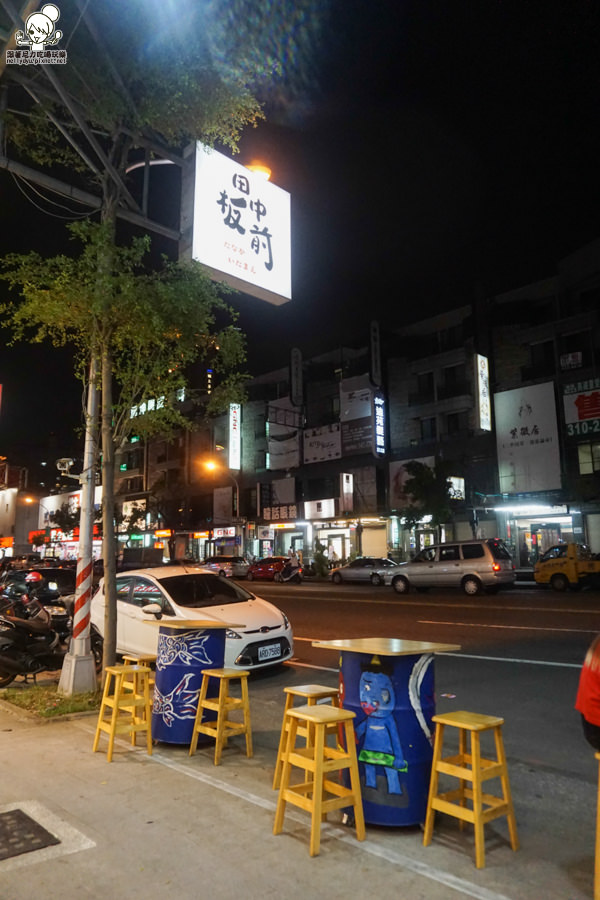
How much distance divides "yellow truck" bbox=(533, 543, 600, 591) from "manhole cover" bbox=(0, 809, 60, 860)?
2281 cm

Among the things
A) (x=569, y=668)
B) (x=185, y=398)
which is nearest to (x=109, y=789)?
(x=185, y=398)

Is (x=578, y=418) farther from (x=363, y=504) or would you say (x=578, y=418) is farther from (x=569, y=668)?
(x=569, y=668)

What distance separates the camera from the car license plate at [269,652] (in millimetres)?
9288

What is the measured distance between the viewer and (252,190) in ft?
33.2

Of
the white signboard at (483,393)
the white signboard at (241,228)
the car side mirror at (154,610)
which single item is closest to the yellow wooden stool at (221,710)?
the car side mirror at (154,610)

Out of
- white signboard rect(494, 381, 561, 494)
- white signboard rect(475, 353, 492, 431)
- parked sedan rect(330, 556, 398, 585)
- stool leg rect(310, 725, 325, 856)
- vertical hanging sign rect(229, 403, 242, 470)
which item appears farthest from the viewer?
vertical hanging sign rect(229, 403, 242, 470)

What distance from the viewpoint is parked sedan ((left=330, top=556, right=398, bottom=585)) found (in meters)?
31.5

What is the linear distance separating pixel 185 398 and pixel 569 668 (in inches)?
270

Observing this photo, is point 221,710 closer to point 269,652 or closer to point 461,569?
point 269,652

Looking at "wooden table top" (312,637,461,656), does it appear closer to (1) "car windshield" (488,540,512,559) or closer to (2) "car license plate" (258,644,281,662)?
(2) "car license plate" (258,644,281,662)

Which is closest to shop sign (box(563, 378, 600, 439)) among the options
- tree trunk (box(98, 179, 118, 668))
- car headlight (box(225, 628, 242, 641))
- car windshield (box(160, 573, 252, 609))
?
car windshield (box(160, 573, 252, 609))

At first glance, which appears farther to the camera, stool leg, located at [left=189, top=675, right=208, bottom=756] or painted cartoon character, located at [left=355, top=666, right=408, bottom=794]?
stool leg, located at [left=189, top=675, right=208, bottom=756]

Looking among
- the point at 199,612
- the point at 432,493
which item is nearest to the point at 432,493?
the point at 432,493

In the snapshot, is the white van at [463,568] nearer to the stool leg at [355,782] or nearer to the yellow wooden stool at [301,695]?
the yellow wooden stool at [301,695]
